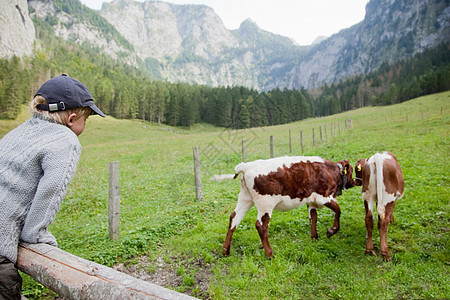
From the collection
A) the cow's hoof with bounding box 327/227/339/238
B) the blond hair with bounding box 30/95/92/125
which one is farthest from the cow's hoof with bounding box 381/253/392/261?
the blond hair with bounding box 30/95/92/125

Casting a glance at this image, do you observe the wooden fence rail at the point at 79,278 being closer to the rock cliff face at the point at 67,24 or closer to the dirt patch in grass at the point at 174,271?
the dirt patch in grass at the point at 174,271

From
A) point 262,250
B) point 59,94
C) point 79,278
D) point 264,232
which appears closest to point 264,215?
point 264,232

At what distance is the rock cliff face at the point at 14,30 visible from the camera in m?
81.0

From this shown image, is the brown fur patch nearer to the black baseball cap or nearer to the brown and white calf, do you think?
the brown and white calf

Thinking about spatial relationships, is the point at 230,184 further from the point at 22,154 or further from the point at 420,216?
the point at 22,154

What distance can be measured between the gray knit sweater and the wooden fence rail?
0.39 feet

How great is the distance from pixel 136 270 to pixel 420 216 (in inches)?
277

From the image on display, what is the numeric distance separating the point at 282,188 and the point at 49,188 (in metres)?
4.31

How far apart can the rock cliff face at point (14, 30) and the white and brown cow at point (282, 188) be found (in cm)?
10379

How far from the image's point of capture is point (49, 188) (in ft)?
6.08

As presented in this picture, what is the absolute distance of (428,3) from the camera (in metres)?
177

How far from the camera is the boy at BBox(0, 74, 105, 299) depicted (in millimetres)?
1854

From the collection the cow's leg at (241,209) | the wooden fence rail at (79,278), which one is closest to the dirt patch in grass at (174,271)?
the cow's leg at (241,209)

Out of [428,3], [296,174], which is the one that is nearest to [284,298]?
[296,174]
